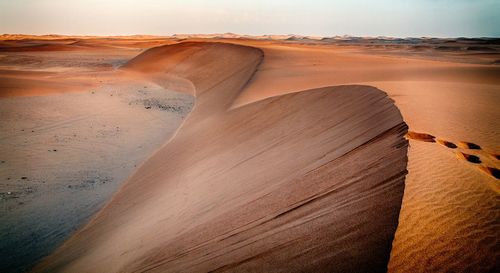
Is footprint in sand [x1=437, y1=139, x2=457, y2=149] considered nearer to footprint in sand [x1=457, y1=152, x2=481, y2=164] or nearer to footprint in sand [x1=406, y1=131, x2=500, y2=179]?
footprint in sand [x1=406, y1=131, x2=500, y2=179]

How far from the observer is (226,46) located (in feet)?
76.0

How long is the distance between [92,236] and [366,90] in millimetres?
6252

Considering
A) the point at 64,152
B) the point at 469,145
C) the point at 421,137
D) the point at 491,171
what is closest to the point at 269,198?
the point at 421,137

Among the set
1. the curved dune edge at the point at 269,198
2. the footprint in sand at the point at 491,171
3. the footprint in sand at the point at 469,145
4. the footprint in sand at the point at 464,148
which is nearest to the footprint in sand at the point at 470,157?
the footprint in sand at the point at 464,148

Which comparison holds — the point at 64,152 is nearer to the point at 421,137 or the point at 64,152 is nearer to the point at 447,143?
the point at 421,137

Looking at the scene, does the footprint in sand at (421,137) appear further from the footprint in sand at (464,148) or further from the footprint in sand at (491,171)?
the footprint in sand at (491,171)

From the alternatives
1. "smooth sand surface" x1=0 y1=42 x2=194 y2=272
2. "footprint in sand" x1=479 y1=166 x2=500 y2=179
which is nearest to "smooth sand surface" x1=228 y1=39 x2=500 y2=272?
"footprint in sand" x1=479 y1=166 x2=500 y2=179

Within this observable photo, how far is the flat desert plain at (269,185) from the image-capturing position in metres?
Answer: 2.30

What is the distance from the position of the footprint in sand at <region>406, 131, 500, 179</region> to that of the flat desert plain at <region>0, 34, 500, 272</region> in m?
0.03

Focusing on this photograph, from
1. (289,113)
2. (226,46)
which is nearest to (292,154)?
(289,113)

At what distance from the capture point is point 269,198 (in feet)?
11.6

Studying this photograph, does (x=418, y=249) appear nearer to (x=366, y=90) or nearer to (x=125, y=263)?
(x=125, y=263)

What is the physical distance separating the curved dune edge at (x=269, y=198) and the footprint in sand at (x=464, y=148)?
0.28m

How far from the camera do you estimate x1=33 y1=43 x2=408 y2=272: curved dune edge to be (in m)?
2.46
